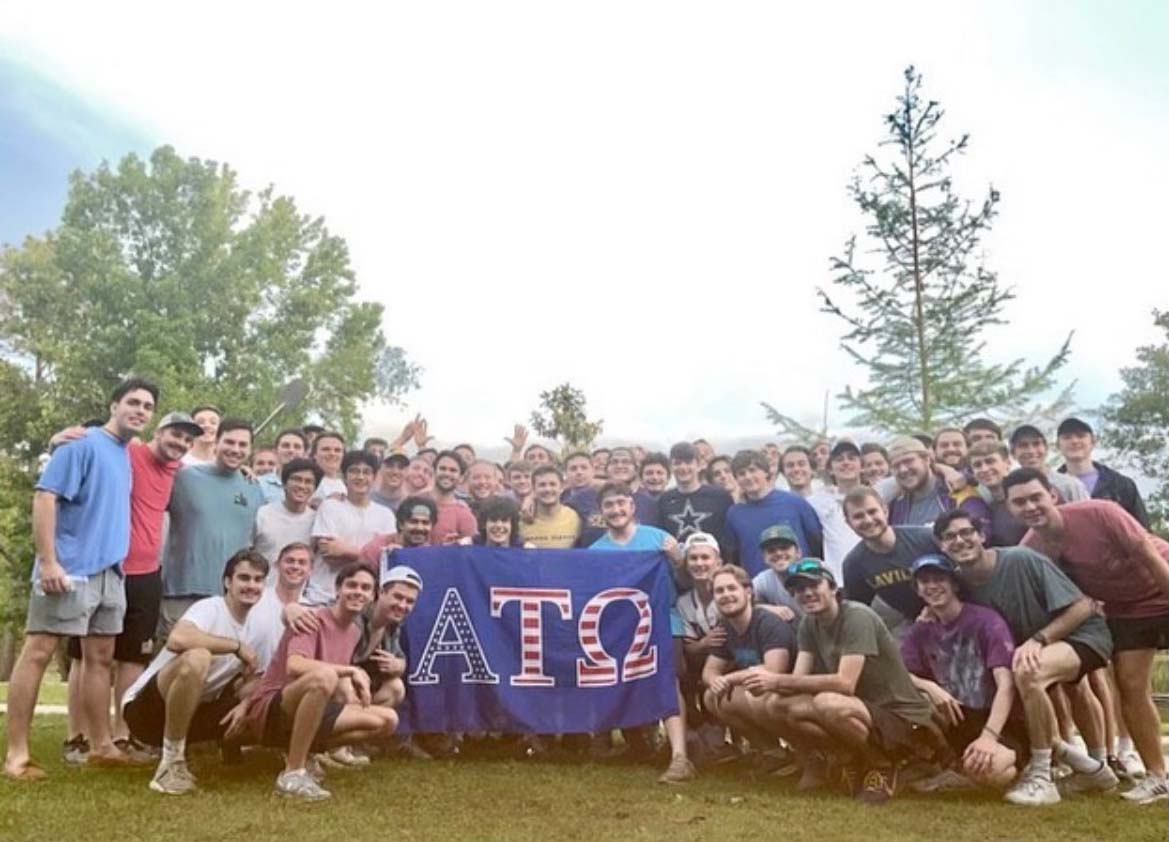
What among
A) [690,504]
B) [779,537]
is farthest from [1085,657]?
[690,504]

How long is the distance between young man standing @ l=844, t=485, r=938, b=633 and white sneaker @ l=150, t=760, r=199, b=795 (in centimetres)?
372

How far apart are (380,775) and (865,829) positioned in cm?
267

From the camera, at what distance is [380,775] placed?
215 inches

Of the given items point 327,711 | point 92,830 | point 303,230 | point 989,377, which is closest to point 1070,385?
point 989,377

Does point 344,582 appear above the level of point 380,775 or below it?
above

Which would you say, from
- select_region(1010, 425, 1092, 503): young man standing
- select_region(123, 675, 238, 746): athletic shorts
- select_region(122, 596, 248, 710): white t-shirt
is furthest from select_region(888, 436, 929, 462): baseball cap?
select_region(123, 675, 238, 746): athletic shorts

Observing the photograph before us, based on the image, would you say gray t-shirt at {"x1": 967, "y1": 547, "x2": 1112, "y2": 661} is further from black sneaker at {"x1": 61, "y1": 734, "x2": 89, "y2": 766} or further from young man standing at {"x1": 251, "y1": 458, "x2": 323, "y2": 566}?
black sneaker at {"x1": 61, "y1": 734, "x2": 89, "y2": 766}

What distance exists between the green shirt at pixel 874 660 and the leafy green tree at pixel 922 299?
12.4 metres

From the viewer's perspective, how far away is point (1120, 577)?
5086 mm

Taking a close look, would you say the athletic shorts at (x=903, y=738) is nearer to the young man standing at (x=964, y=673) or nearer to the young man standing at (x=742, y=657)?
the young man standing at (x=964, y=673)

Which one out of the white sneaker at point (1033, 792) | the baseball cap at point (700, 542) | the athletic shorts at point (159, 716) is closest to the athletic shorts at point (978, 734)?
the white sneaker at point (1033, 792)

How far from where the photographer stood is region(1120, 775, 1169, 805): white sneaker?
4.79 meters

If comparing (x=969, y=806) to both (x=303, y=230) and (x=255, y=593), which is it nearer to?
(x=255, y=593)

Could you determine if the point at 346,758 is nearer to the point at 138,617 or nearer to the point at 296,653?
the point at 296,653
